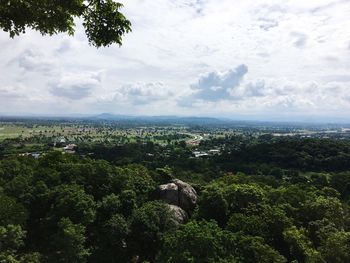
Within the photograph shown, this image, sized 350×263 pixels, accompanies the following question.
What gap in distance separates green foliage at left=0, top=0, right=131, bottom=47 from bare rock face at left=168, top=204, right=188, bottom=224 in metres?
25.2

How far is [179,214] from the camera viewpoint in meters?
37.4

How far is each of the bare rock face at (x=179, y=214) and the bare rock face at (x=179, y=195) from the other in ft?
5.45

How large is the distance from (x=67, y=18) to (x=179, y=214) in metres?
28.3

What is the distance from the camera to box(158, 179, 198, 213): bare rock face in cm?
4072

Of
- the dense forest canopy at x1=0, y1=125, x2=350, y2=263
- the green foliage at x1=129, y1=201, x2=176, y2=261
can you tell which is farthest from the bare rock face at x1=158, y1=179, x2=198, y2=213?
the green foliage at x1=129, y1=201, x2=176, y2=261

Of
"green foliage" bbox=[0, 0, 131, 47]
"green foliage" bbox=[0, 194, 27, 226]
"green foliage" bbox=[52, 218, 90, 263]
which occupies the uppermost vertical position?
"green foliage" bbox=[0, 0, 131, 47]

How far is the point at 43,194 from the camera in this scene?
37656 mm

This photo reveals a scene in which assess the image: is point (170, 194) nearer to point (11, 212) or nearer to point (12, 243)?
point (11, 212)

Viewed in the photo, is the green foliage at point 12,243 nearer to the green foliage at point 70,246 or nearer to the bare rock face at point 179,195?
the green foliage at point 70,246

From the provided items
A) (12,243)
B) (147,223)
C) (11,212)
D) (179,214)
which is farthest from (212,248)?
(11,212)

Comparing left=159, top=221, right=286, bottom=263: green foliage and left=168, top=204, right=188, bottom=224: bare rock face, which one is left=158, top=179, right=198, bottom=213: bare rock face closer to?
left=168, top=204, right=188, bottom=224: bare rock face

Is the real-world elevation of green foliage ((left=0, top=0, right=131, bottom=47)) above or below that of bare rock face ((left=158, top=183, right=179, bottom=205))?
above

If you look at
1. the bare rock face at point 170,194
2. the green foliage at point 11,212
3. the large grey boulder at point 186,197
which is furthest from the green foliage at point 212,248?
the green foliage at point 11,212

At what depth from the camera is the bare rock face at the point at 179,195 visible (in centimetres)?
4072
